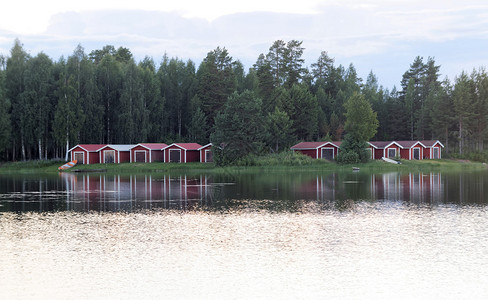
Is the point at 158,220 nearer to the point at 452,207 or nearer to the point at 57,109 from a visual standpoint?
the point at 452,207

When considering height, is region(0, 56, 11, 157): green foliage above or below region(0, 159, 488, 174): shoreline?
above

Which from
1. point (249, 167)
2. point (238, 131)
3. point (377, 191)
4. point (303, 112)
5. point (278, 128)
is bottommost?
point (377, 191)

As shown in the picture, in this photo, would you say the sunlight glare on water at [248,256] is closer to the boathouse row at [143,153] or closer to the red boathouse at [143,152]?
the boathouse row at [143,153]

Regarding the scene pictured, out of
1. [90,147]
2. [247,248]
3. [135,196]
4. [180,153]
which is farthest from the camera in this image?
[180,153]

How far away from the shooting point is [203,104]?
110750 mm

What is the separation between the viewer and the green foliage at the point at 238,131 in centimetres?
8525

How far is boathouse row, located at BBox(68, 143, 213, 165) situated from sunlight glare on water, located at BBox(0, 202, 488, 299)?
62.6 metres

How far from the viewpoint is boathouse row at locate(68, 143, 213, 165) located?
93.9 meters

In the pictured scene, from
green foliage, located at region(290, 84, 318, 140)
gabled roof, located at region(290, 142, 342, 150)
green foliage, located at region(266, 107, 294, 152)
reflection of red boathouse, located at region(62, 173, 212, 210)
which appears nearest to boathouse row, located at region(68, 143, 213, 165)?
green foliage, located at region(266, 107, 294, 152)

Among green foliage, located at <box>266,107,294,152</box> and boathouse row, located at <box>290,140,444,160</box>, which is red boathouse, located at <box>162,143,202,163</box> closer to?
green foliage, located at <box>266,107,294,152</box>

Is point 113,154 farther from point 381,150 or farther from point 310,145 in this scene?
point 381,150

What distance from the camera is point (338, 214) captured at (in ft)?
108

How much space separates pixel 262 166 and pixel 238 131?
675 centimetres

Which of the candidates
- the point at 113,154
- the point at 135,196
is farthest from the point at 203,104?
the point at 135,196
